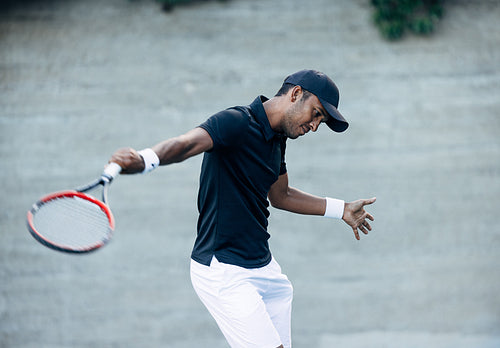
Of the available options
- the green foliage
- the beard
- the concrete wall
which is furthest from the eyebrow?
the green foliage

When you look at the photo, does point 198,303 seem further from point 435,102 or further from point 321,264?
point 435,102

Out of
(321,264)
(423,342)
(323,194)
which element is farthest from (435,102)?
(423,342)

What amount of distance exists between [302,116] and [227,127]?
1.22ft

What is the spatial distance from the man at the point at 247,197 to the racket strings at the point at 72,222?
1.67ft

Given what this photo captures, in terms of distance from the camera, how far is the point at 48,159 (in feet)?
17.2

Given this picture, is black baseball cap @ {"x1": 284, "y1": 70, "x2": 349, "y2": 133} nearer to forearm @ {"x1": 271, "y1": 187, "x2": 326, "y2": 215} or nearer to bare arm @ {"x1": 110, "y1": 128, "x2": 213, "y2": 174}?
bare arm @ {"x1": 110, "y1": 128, "x2": 213, "y2": 174}

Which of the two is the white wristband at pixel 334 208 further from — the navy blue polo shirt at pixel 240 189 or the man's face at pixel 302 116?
the man's face at pixel 302 116

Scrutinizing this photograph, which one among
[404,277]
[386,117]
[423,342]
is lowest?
[423,342]

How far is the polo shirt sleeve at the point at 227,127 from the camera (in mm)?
2412

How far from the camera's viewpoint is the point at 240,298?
2.67 m

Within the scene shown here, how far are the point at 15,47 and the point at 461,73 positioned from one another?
4.18 meters

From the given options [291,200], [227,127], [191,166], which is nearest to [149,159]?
[227,127]

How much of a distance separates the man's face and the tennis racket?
86 centimetres

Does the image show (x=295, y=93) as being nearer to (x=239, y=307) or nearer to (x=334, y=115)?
(x=334, y=115)
